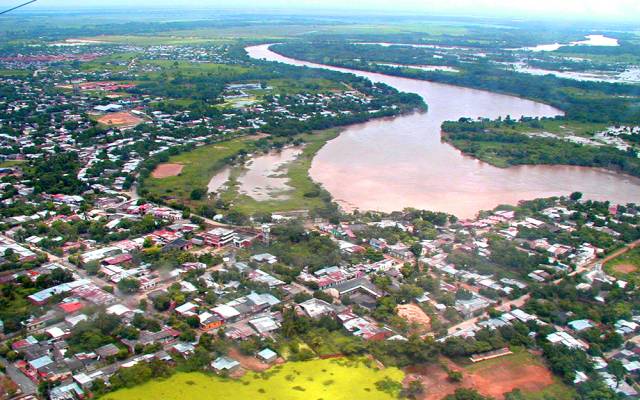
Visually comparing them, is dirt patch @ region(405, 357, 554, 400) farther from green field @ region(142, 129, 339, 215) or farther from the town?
green field @ region(142, 129, 339, 215)

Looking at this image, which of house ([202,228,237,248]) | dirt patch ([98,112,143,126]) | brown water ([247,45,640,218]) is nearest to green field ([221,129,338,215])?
brown water ([247,45,640,218])

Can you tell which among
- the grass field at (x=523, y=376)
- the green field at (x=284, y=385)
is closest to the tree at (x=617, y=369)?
the grass field at (x=523, y=376)

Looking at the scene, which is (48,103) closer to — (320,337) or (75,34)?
(320,337)

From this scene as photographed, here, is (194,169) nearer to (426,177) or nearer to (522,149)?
(426,177)

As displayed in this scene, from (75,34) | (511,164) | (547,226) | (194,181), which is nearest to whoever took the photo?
(547,226)

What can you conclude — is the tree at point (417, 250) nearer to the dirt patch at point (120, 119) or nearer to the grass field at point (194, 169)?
the grass field at point (194, 169)

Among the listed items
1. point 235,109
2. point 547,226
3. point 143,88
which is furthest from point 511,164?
point 143,88
